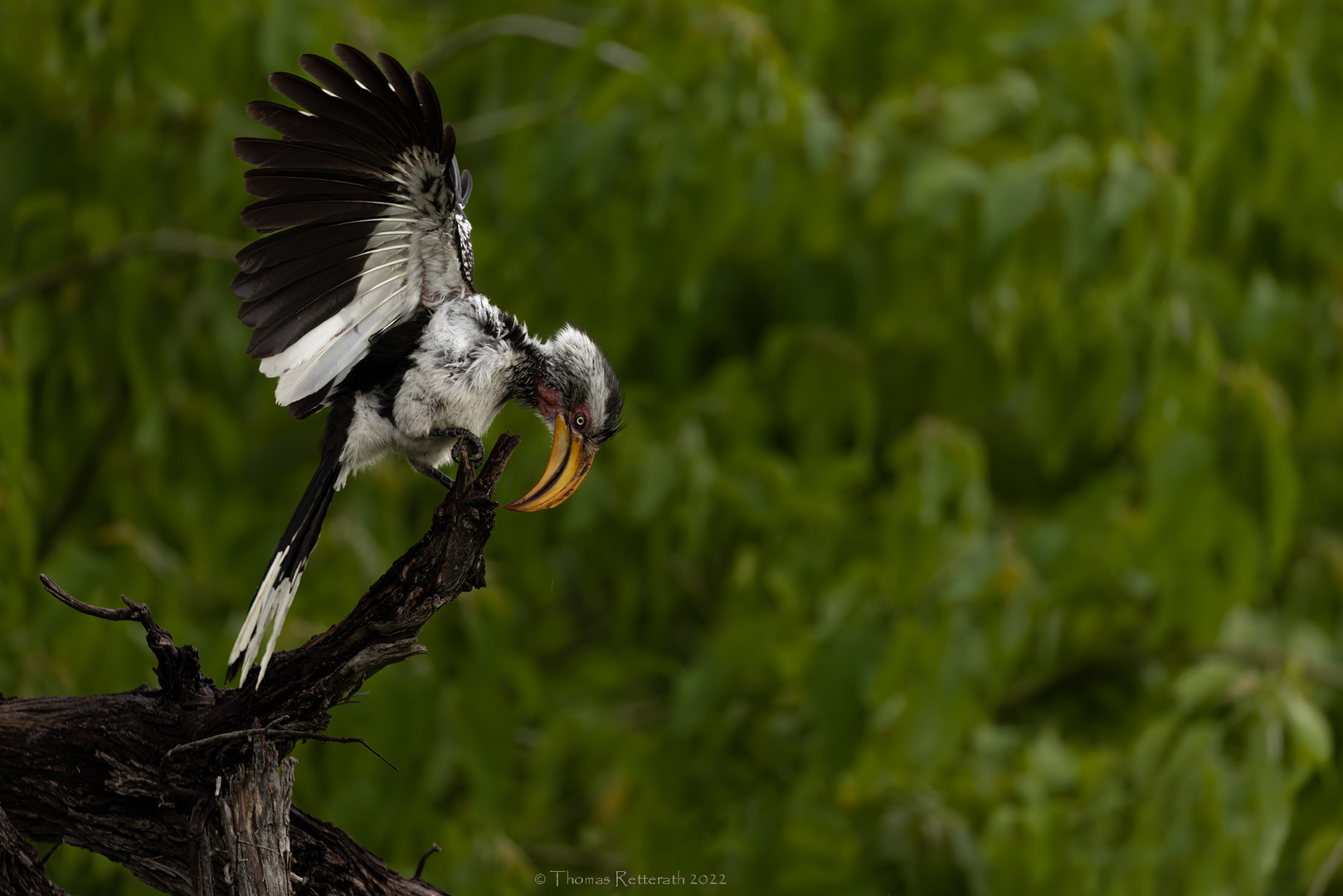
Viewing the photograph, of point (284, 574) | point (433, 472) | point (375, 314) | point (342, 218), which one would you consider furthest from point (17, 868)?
point (342, 218)

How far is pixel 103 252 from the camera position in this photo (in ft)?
14.4

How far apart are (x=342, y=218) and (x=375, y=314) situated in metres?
0.22

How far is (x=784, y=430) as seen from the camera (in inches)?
225

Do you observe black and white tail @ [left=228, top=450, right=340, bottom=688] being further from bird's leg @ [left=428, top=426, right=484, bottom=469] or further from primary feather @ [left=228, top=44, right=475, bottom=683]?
bird's leg @ [left=428, top=426, right=484, bottom=469]

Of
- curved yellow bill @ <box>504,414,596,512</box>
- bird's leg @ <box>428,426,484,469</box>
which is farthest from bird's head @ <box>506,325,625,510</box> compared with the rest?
bird's leg @ <box>428,426,484,469</box>

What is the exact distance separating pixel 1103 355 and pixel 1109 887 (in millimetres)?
1796

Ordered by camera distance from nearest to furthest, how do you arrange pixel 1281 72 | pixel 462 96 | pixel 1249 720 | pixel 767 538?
pixel 1249 720 < pixel 1281 72 < pixel 767 538 < pixel 462 96

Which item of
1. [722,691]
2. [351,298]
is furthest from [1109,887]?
[351,298]

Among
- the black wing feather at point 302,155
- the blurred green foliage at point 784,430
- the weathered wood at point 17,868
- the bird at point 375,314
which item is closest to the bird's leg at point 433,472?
the bird at point 375,314

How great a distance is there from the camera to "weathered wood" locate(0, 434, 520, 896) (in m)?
2.37

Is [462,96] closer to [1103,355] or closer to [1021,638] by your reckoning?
[1103,355]

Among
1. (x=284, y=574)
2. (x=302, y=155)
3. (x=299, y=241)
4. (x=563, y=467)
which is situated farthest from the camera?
(x=563, y=467)

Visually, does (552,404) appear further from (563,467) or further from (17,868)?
(17,868)

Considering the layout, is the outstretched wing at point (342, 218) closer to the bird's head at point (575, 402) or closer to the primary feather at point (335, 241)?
the primary feather at point (335, 241)
